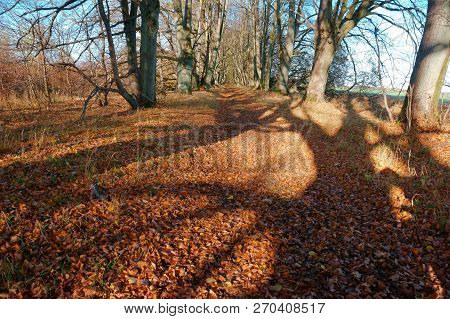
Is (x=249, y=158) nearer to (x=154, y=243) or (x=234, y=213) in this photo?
(x=234, y=213)

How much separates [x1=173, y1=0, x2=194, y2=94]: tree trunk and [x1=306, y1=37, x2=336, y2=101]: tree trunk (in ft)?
24.0

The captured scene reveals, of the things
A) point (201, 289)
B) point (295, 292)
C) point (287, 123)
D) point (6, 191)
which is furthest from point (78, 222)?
point (287, 123)

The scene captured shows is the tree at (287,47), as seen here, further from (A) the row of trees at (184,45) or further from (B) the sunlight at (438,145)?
(B) the sunlight at (438,145)

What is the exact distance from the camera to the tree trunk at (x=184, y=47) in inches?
604

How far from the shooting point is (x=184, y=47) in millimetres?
15641

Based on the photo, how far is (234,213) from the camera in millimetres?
3822

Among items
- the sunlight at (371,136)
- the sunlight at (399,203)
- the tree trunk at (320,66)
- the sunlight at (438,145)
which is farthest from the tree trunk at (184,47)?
the sunlight at (399,203)

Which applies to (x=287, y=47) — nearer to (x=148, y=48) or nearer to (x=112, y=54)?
(x=148, y=48)

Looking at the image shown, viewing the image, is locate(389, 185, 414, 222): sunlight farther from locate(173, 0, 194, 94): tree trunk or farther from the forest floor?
locate(173, 0, 194, 94): tree trunk

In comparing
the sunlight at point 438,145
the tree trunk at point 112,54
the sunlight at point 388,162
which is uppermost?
the tree trunk at point 112,54

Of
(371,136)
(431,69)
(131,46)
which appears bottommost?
(371,136)

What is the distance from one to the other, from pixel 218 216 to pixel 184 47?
1422 cm

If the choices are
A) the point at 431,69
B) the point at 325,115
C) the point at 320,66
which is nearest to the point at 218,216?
the point at 431,69

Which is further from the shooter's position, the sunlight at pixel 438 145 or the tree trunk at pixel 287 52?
the tree trunk at pixel 287 52
